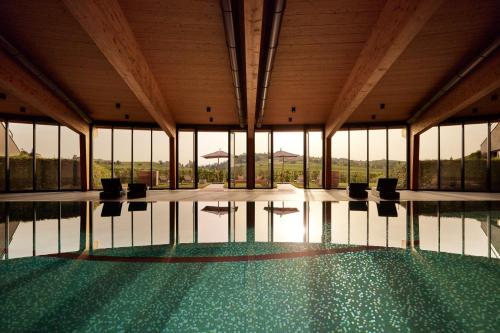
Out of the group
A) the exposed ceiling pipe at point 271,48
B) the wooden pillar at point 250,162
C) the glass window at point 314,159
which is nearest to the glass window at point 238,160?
the wooden pillar at point 250,162

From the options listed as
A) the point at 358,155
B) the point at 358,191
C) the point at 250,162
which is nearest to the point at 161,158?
the point at 250,162

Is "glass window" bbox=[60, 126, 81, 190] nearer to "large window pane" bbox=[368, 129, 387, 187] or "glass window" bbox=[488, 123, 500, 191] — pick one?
"large window pane" bbox=[368, 129, 387, 187]

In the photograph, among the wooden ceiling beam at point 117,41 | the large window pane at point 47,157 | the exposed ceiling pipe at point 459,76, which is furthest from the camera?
the large window pane at point 47,157

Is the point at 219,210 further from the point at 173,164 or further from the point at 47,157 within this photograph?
the point at 47,157

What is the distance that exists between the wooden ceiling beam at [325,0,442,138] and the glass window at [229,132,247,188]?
6.80m

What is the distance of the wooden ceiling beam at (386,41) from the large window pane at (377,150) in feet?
18.7

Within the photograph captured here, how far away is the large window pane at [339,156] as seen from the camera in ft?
46.5

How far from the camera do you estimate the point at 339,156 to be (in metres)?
14.2

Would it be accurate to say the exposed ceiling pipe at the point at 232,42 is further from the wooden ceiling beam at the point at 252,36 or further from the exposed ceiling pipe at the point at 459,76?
the exposed ceiling pipe at the point at 459,76

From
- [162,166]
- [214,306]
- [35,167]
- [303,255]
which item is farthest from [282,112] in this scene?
[35,167]

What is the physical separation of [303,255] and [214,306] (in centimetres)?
163

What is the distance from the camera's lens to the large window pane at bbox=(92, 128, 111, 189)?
1384 centimetres

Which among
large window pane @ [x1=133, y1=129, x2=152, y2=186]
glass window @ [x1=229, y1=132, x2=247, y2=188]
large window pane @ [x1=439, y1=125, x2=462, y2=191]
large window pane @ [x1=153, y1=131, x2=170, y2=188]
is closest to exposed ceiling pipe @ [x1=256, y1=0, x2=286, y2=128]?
glass window @ [x1=229, y1=132, x2=247, y2=188]

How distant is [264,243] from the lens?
3986mm
